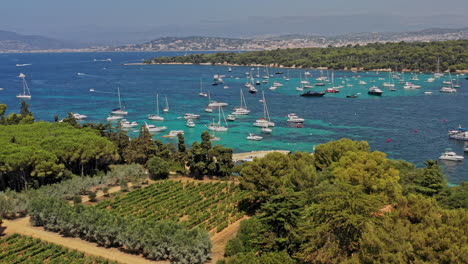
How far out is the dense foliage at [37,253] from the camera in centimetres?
2752

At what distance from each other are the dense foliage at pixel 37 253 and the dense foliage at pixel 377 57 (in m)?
137

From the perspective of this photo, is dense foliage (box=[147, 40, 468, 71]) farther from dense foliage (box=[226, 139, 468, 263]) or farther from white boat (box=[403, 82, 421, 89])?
dense foliage (box=[226, 139, 468, 263])

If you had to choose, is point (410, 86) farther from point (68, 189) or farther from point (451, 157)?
point (68, 189)

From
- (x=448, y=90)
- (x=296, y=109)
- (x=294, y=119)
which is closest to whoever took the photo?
(x=294, y=119)

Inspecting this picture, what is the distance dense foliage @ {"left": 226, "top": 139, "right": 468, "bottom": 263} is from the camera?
19797mm

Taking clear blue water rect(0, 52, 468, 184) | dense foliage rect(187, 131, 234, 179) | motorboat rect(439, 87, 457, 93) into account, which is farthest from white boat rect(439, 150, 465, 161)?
motorboat rect(439, 87, 457, 93)

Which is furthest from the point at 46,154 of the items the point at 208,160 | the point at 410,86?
the point at 410,86

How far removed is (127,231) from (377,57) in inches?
5949

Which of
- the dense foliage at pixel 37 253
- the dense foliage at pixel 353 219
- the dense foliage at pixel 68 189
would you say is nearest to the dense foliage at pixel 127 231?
the dense foliage at pixel 37 253

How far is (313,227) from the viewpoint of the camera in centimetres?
2333

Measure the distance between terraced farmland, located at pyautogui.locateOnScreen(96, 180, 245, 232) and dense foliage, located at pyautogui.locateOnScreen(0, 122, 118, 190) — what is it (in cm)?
703

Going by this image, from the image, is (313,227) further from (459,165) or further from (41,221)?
(459,165)

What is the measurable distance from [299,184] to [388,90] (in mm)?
87293

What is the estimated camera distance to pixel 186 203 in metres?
37.5
